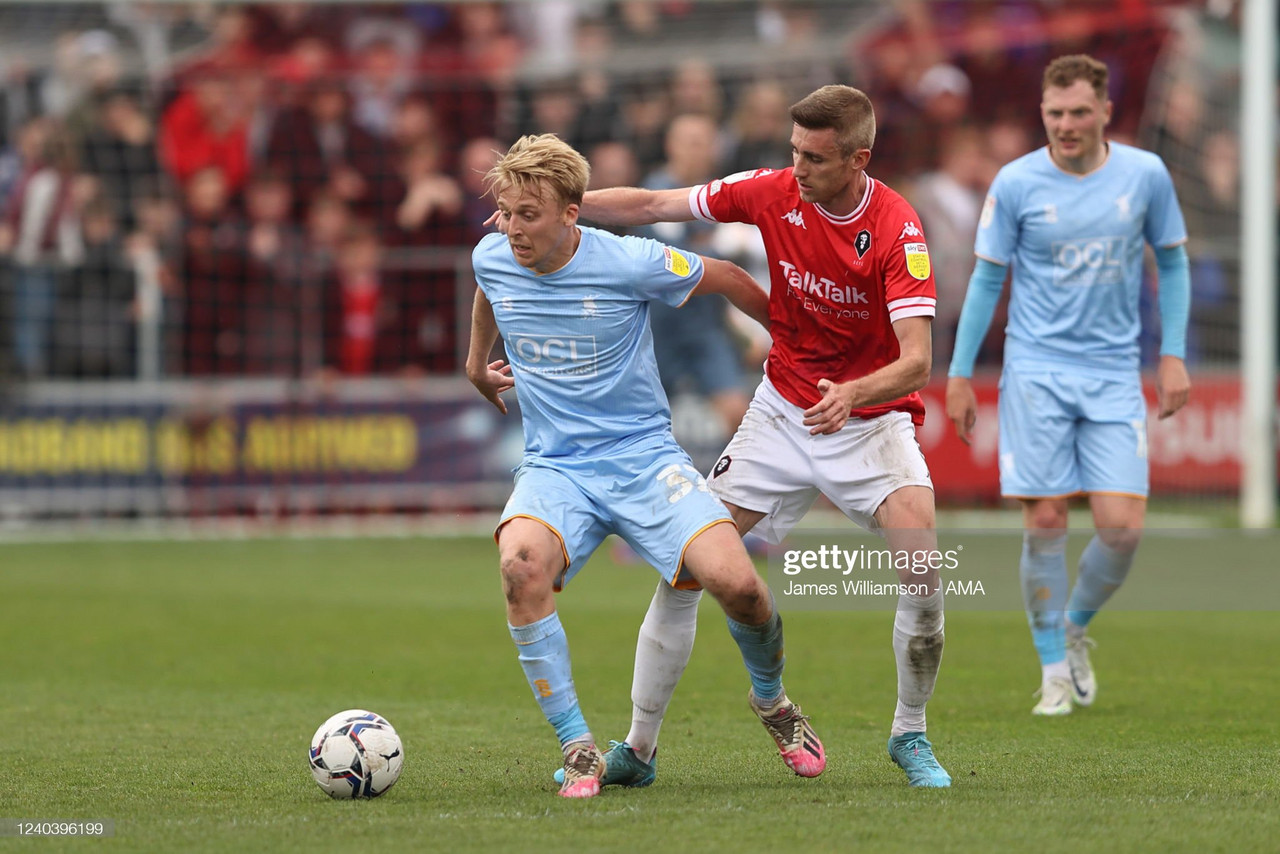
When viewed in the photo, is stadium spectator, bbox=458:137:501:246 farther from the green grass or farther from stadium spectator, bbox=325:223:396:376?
the green grass

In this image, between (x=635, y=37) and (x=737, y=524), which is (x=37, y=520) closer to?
(x=635, y=37)

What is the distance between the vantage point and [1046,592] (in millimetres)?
7418

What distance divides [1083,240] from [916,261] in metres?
2.13

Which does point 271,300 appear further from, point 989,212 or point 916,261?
point 916,261

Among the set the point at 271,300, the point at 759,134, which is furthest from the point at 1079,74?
the point at 271,300

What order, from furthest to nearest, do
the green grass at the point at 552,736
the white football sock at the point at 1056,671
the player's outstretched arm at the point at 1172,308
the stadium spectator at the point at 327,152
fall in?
the stadium spectator at the point at 327,152 → the player's outstretched arm at the point at 1172,308 → the white football sock at the point at 1056,671 → the green grass at the point at 552,736

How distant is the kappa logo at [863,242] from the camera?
5730mm

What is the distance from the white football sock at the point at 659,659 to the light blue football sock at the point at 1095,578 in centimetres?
240

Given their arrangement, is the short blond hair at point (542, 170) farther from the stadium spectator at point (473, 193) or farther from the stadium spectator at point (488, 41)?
the stadium spectator at point (488, 41)

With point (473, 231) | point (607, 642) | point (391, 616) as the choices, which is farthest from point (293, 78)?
point (607, 642)

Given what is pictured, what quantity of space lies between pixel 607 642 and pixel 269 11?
36.2ft

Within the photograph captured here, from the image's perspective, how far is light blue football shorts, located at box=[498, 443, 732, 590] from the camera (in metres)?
5.60

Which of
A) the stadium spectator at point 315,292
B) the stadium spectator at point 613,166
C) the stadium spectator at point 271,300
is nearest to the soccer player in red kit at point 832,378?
the stadium spectator at point 613,166

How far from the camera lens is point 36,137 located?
54.3 feet
